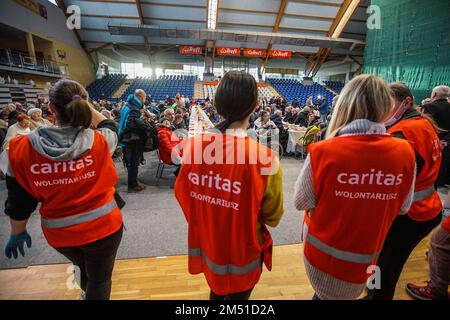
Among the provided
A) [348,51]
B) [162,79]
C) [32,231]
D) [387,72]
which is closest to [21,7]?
[162,79]

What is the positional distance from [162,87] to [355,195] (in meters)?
18.9

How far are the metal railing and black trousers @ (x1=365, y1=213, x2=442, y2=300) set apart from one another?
14272mm

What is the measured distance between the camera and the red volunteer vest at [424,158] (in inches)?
47.3

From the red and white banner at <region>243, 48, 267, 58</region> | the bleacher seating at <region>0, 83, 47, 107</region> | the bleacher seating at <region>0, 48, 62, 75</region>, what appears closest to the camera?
the bleacher seating at <region>0, 83, 47, 107</region>

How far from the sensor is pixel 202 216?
995mm

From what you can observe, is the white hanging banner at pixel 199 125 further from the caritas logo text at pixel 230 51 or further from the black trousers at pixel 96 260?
the caritas logo text at pixel 230 51

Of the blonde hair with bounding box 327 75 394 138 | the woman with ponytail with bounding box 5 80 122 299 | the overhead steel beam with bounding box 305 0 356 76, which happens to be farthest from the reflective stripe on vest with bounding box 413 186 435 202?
the overhead steel beam with bounding box 305 0 356 76

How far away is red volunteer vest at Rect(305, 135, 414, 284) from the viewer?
0.89 m

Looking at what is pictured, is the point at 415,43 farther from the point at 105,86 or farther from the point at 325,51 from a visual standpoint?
the point at 105,86

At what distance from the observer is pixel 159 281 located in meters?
1.84

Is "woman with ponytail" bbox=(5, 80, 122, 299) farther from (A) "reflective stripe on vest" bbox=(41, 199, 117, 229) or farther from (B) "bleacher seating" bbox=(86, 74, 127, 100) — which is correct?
(B) "bleacher seating" bbox=(86, 74, 127, 100)

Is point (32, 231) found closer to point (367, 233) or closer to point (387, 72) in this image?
point (367, 233)

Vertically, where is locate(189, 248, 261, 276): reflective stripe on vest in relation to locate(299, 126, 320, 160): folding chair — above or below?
above

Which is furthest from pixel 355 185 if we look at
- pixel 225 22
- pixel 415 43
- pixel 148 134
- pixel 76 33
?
pixel 76 33
